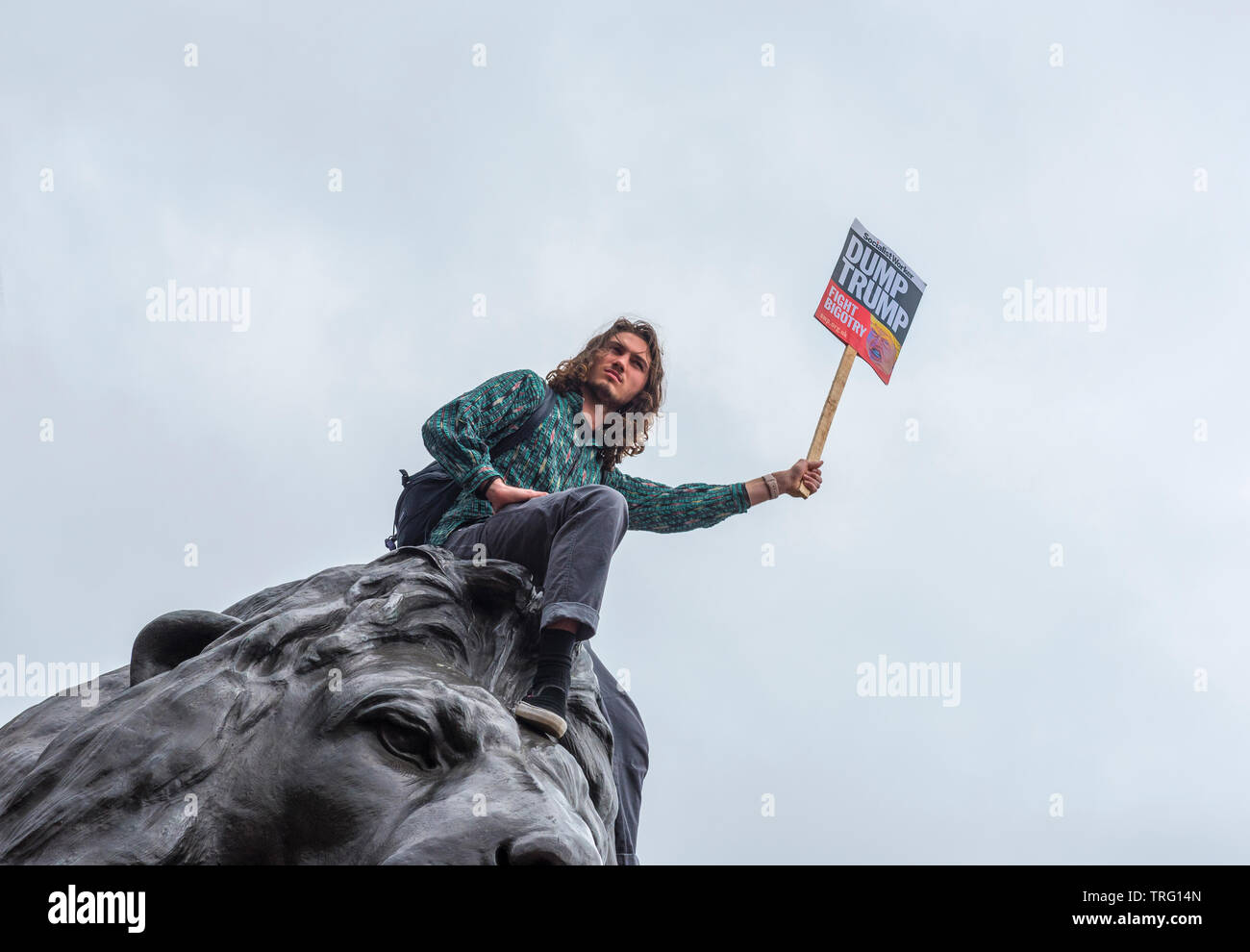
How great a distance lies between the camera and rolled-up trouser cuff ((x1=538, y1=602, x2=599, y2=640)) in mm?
6188

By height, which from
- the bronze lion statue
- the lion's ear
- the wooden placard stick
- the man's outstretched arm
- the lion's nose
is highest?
the wooden placard stick

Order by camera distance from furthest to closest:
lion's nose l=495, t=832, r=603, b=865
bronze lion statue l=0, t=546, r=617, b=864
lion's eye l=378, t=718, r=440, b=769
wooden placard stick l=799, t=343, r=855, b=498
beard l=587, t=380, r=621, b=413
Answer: wooden placard stick l=799, t=343, r=855, b=498 → beard l=587, t=380, r=621, b=413 → lion's eye l=378, t=718, r=440, b=769 → bronze lion statue l=0, t=546, r=617, b=864 → lion's nose l=495, t=832, r=603, b=865

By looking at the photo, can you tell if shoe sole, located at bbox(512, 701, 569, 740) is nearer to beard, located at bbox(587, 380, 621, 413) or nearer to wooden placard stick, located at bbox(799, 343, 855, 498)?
beard, located at bbox(587, 380, 621, 413)

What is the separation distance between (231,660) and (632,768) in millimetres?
2124

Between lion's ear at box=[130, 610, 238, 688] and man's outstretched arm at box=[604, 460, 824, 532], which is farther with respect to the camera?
man's outstretched arm at box=[604, 460, 824, 532]

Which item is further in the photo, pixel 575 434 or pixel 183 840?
pixel 575 434

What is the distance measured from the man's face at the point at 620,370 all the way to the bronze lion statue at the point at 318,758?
2244 mm

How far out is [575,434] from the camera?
8.02 m

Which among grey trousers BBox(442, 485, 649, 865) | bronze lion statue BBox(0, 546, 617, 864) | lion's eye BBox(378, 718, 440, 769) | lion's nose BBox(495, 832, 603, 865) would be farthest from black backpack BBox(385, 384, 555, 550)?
lion's nose BBox(495, 832, 603, 865)

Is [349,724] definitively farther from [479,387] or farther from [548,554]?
[479,387]
